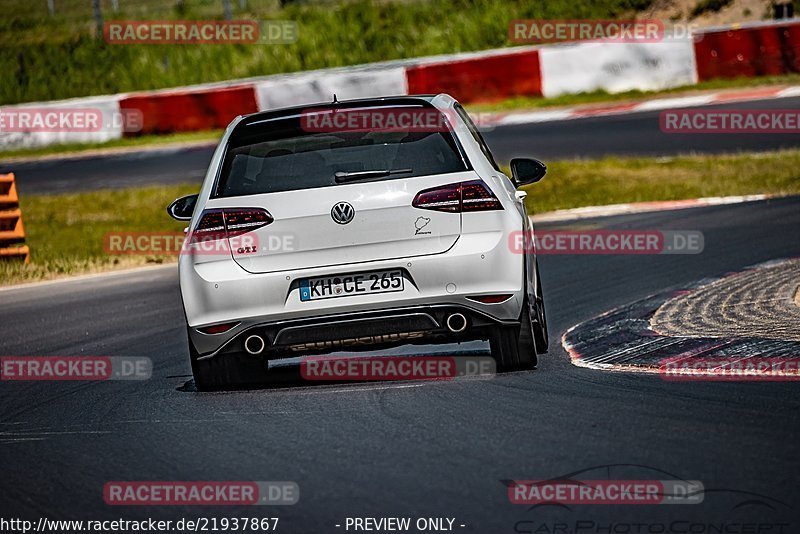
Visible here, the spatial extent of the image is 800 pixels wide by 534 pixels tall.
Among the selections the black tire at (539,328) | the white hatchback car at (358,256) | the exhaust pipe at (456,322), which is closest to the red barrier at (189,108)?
the black tire at (539,328)

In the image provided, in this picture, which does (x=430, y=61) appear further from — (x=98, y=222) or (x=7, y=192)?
(x=7, y=192)

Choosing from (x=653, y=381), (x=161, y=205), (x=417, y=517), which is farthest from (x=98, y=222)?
(x=417, y=517)

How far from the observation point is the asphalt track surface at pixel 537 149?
2261 centimetres

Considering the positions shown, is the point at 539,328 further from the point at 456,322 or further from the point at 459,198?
the point at 459,198

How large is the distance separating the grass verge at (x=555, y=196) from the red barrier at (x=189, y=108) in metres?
8.97

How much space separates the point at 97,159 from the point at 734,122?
13.6 metres

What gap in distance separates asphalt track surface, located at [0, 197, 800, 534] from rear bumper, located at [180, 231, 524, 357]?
326 mm

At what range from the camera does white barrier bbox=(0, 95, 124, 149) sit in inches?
1348

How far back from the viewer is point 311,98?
31609 millimetres
